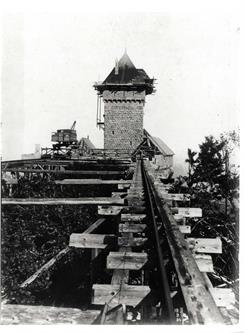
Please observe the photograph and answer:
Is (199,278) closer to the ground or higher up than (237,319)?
higher up

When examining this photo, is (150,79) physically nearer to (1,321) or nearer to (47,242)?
(47,242)

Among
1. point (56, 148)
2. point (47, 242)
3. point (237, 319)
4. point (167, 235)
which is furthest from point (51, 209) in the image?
point (56, 148)

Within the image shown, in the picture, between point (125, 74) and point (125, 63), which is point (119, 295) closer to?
point (125, 74)

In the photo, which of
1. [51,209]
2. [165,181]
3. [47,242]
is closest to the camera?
[47,242]

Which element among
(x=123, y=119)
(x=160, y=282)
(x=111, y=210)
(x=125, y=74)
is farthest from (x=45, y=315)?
(x=125, y=74)

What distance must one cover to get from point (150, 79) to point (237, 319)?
120 ft

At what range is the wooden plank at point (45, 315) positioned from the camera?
8.11 feet

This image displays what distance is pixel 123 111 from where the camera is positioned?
1499 inches

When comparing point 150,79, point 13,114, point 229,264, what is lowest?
point 229,264

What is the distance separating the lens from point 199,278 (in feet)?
8.91

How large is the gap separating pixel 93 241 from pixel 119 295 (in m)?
1.72

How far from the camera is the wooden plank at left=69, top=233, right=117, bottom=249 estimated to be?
4441mm
